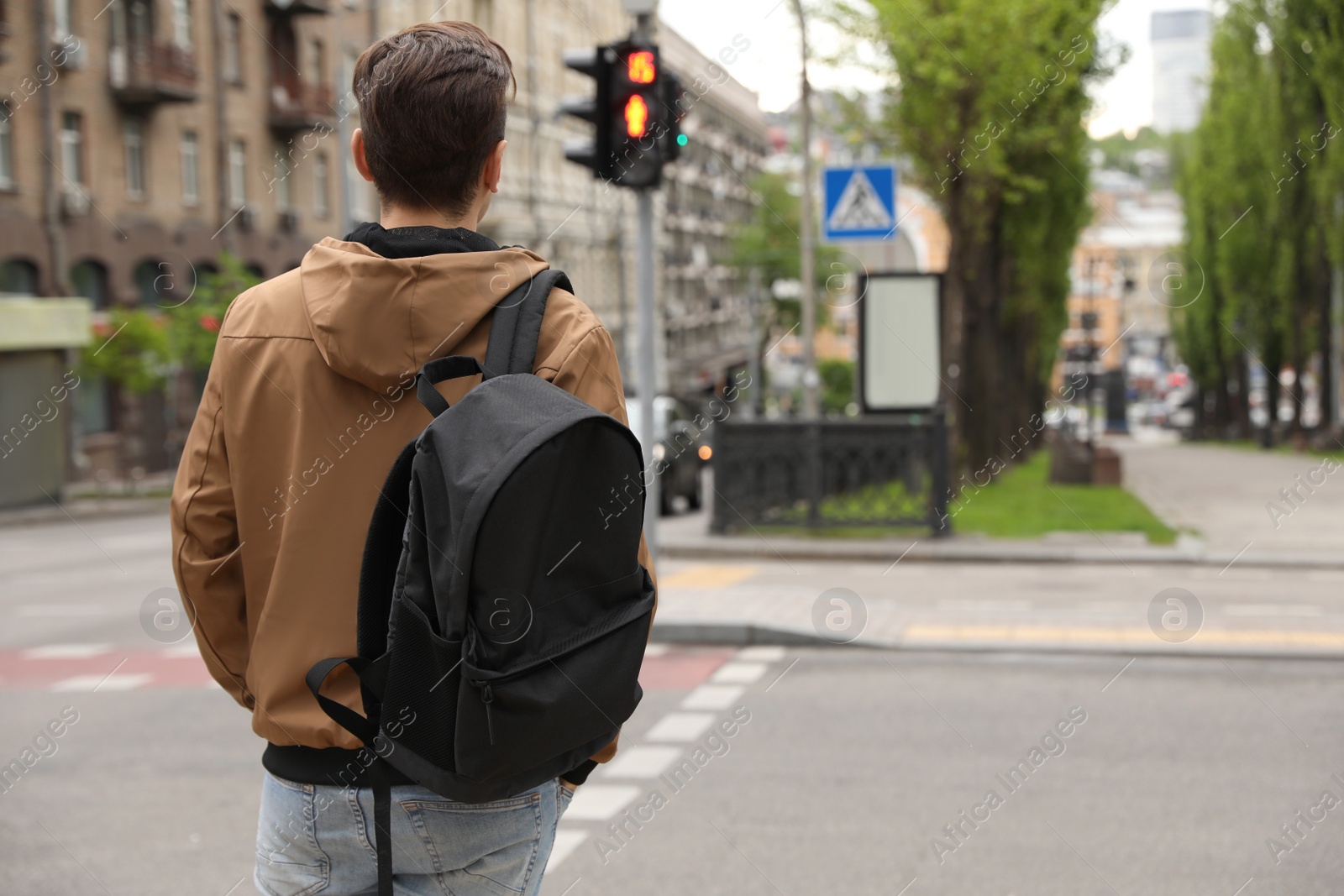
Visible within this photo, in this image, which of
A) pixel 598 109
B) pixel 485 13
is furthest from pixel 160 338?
pixel 598 109

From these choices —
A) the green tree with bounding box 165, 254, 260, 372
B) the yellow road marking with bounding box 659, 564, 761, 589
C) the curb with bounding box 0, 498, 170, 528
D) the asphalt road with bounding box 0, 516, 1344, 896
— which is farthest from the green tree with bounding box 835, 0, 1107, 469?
the curb with bounding box 0, 498, 170, 528

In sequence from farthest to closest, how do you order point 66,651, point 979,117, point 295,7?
point 295,7 < point 979,117 < point 66,651

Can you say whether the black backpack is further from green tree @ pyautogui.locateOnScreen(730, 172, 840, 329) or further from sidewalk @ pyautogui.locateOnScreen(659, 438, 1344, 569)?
green tree @ pyautogui.locateOnScreen(730, 172, 840, 329)

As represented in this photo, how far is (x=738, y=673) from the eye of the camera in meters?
8.80

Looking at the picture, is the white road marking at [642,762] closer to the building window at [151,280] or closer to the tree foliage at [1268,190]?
the building window at [151,280]

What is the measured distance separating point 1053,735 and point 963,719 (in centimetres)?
54

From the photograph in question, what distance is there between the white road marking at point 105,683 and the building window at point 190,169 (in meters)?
28.3

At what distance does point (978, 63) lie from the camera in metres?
21.4

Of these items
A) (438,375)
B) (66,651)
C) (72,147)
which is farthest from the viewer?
(72,147)

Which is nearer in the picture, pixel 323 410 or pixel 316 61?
pixel 323 410

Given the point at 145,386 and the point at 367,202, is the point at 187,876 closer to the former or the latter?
the point at 145,386

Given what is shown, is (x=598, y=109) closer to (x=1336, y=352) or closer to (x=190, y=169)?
(x=190, y=169)

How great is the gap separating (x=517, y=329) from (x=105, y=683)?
7.90 meters

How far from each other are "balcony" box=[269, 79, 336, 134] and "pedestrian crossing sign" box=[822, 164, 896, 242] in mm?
25680
